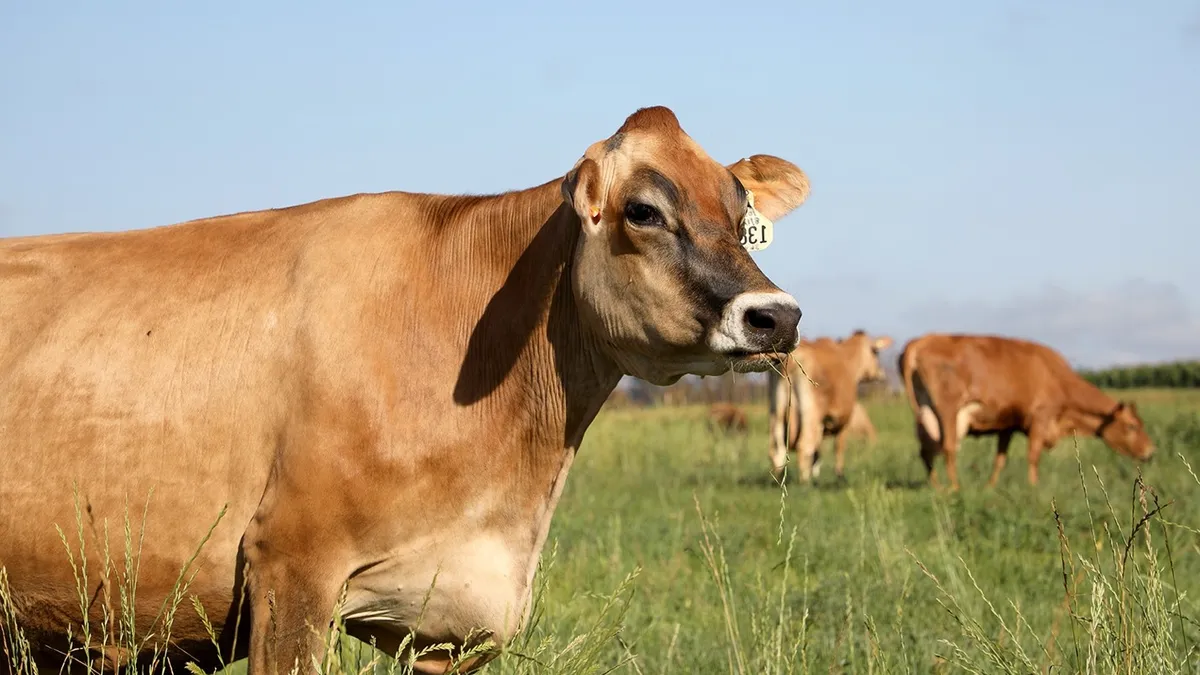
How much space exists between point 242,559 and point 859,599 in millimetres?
3873

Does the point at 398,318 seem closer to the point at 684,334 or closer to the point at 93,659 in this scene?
the point at 684,334

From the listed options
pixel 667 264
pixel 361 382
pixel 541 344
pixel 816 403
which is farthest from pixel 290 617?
pixel 816 403

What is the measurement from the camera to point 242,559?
4293 millimetres

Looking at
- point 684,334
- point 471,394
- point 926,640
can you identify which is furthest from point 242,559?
point 926,640

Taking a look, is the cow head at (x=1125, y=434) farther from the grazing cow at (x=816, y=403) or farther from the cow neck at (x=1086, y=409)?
the grazing cow at (x=816, y=403)

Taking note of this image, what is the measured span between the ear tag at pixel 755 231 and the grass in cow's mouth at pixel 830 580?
1.02 metres

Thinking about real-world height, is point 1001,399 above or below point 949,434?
above

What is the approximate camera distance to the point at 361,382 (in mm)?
4289

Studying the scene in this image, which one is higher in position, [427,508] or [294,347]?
[294,347]

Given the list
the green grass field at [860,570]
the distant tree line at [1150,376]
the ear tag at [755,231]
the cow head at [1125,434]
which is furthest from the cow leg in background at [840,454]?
the distant tree line at [1150,376]

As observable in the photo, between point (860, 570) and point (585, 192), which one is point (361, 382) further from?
point (860, 570)

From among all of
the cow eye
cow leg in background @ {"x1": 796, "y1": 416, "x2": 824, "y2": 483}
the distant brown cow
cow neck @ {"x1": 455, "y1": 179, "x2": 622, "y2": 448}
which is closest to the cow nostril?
the cow eye

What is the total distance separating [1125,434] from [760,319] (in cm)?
1753

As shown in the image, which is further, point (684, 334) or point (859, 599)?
point (859, 599)
